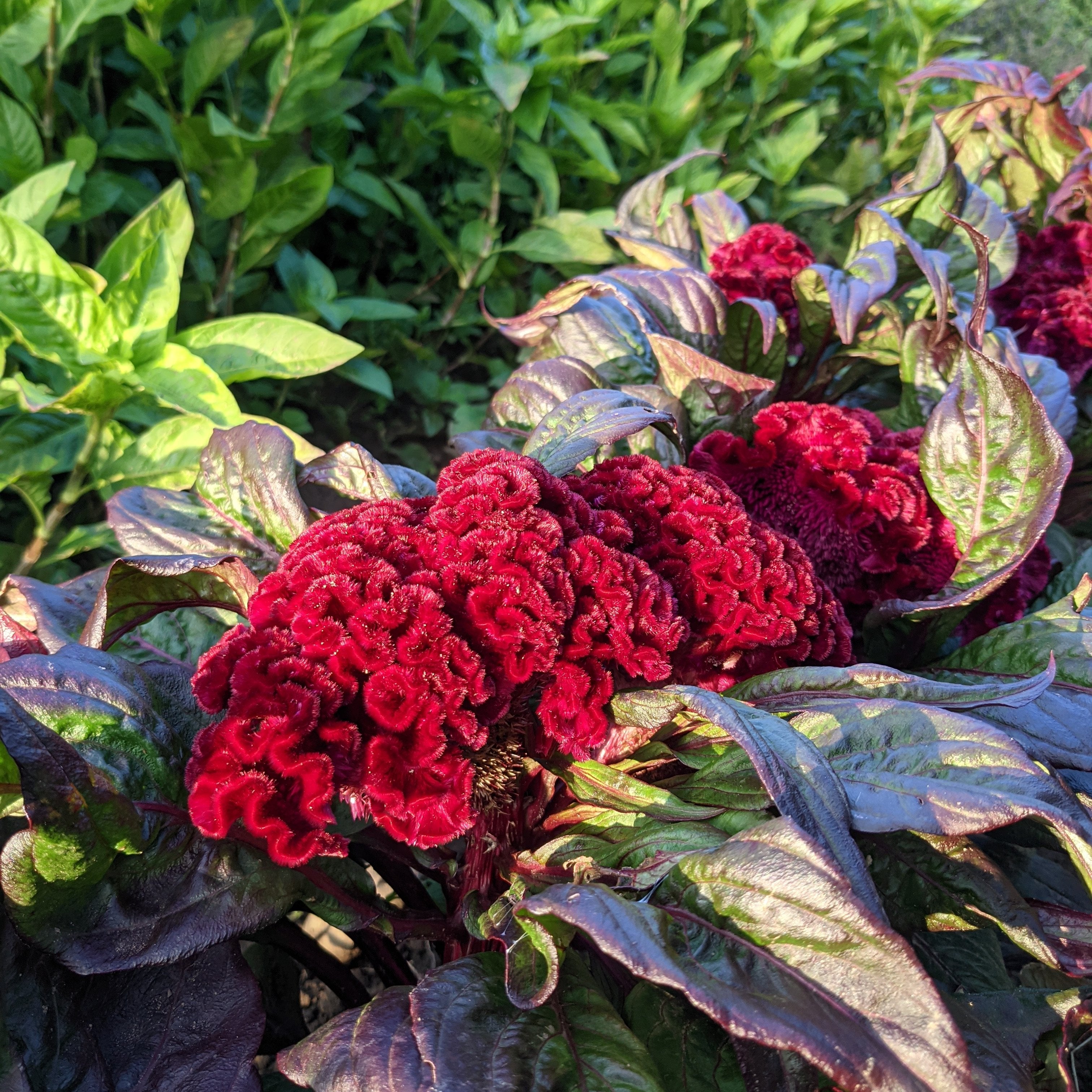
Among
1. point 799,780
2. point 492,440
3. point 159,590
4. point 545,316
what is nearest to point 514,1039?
point 799,780

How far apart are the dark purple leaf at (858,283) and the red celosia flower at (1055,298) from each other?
17.5 inches

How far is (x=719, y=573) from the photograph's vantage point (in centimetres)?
96

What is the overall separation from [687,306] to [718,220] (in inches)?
22.0

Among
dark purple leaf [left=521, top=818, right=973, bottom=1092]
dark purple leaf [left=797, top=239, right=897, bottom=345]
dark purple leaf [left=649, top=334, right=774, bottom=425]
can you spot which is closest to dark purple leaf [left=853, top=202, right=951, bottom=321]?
dark purple leaf [left=797, top=239, right=897, bottom=345]

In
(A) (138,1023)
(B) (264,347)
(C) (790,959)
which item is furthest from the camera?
(B) (264,347)

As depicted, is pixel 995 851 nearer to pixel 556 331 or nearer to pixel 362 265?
pixel 556 331

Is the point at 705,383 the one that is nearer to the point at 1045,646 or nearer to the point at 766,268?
the point at 766,268

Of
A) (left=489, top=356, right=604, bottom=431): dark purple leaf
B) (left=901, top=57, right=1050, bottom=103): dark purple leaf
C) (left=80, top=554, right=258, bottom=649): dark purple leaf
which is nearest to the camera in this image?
(left=80, top=554, right=258, bottom=649): dark purple leaf

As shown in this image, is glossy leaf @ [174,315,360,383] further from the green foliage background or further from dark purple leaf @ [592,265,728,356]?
dark purple leaf @ [592,265,728,356]

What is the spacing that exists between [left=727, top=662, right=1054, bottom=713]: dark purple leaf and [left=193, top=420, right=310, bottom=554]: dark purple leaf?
58 centimetres

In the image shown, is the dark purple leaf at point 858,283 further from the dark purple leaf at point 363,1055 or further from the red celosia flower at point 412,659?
the dark purple leaf at point 363,1055

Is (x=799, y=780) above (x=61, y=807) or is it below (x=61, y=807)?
above

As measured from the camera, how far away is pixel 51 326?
174cm

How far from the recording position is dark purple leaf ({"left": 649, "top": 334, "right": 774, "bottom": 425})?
140cm
